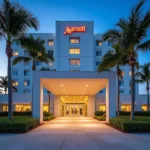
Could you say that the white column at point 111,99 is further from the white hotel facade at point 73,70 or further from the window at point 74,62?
the window at point 74,62

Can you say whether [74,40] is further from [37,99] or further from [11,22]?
[11,22]

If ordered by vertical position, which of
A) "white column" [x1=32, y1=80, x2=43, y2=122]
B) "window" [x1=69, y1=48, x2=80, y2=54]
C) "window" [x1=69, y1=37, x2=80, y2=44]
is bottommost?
"white column" [x1=32, y1=80, x2=43, y2=122]

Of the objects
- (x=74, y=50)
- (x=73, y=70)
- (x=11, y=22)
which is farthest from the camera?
(x=74, y=50)

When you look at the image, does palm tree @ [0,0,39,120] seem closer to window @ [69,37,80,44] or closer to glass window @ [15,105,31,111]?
glass window @ [15,105,31,111]

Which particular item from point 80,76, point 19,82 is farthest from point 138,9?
point 19,82

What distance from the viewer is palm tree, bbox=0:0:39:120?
56.3 ft

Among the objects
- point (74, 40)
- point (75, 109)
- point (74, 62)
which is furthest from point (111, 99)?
point (74, 40)

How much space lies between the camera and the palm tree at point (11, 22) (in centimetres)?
1717

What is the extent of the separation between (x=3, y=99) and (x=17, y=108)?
10.2 feet

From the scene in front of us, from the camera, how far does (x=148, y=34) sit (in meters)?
18.0

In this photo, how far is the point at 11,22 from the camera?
1738 cm

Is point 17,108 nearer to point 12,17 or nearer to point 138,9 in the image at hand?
point 12,17

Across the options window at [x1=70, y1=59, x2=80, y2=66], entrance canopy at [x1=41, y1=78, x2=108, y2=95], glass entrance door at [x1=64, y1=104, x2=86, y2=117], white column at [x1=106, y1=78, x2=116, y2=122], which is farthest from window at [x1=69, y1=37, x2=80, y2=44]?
white column at [x1=106, y1=78, x2=116, y2=122]

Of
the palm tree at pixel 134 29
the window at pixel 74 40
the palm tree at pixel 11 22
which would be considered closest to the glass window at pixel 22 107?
the window at pixel 74 40
